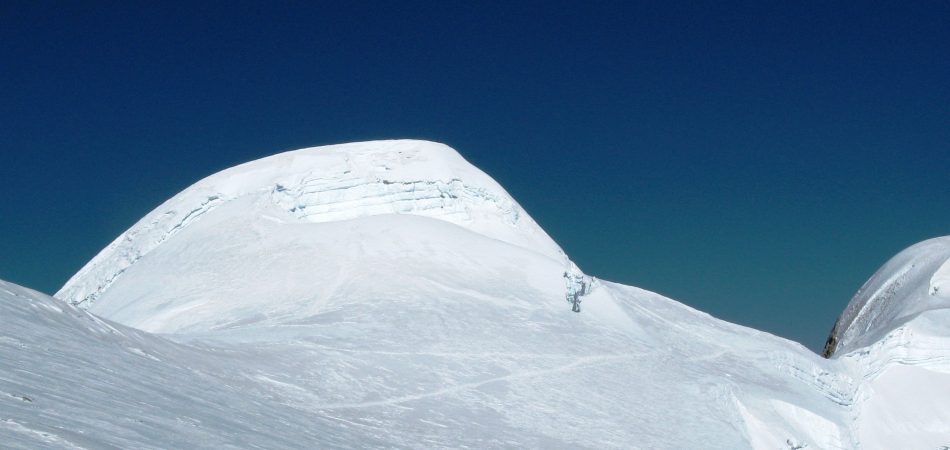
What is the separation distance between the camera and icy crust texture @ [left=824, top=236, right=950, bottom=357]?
27328 millimetres

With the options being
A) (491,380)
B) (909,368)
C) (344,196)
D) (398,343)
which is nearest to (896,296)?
(909,368)

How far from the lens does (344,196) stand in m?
26.8

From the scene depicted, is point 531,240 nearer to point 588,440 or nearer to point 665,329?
point 665,329

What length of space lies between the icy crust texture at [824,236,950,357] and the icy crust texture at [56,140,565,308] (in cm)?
1041

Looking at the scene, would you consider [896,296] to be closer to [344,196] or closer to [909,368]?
[909,368]

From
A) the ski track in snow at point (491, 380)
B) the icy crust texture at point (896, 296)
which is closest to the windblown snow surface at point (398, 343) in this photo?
the ski track in snow at point (491, 380)

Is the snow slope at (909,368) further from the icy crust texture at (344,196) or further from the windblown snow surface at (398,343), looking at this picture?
the icy crust texture at (344,196)

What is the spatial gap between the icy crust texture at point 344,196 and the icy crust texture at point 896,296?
10.4m

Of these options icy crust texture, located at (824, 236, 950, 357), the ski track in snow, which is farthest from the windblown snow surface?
icy crust texture, located at (824, 236, 950, 357)

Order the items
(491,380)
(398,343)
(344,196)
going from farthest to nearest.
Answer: (344,196) → (398,343) → (491,380)

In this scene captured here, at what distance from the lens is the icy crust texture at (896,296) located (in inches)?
1076

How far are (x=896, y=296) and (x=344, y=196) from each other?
1927 centimetres

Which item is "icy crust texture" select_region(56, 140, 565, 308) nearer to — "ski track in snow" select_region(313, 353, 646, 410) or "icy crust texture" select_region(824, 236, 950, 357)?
"ski track in snow" select_region(313, 353, 646, 410)

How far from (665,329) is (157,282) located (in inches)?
522
